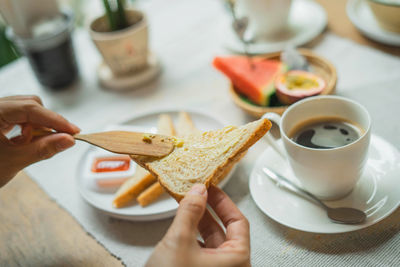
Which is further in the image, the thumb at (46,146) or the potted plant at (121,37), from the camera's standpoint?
the potted plant at (121,37)

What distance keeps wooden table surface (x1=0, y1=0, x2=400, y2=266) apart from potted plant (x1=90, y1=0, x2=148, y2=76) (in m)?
0.49

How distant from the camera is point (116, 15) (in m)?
1.34

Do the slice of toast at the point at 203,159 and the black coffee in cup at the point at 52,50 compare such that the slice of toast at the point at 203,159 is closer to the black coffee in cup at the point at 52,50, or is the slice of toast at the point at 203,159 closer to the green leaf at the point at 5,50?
the black coffee in cup at the point at 52,50

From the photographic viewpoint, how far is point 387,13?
118cm

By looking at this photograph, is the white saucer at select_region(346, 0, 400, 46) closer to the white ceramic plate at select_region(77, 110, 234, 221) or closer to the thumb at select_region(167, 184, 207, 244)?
the white ceramic plate at select_region(77, 110, 234, 221)

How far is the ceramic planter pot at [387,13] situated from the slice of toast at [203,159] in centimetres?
69

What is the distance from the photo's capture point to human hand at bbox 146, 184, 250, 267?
0.58 meters

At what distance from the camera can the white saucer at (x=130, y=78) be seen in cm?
139

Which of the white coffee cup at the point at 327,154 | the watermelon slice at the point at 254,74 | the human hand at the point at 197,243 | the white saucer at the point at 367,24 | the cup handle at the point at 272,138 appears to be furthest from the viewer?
the white saucer at the point at 367,24

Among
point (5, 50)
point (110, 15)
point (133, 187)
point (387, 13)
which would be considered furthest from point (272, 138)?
point (5, 50)

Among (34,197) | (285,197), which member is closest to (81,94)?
(34,197)

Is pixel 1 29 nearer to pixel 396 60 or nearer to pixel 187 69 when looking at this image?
pixel 187 69

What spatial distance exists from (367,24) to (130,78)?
828mm

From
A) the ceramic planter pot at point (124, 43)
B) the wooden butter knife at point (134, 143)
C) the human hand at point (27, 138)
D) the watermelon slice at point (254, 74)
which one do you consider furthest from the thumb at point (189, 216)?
the ceramic planter pot at point (124, 43)
